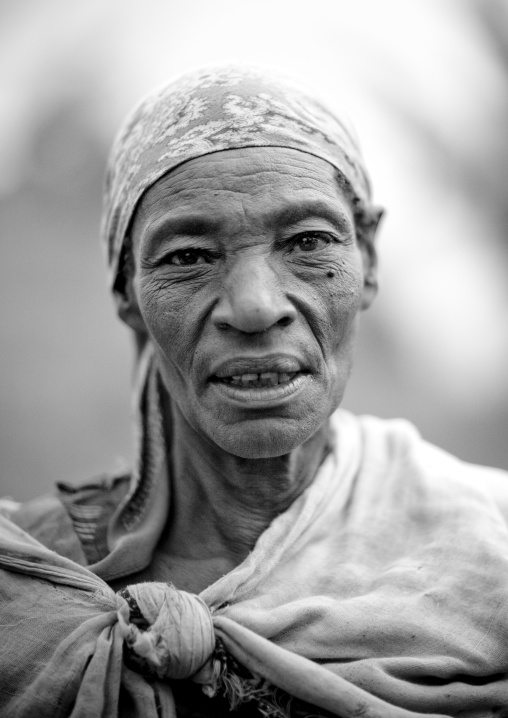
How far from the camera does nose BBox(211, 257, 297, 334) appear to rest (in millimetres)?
2373

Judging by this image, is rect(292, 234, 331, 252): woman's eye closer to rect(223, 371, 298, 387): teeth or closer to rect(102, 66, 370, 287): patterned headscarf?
rect(102, 66, 370, 287): patterned headscarf

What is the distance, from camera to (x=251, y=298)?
2381mm

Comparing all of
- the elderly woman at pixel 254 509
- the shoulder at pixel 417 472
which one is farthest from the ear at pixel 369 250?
the shoulder at pixel 417 472

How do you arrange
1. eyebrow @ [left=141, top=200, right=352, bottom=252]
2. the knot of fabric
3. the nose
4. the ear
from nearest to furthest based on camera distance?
the knot of fabric < the nose < eyebrow @ [left=141, top=200, right=352, bottom=252] < the ear

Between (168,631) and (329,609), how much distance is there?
19.4 inches

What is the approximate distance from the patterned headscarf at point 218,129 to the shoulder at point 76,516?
Result: 0.91 meters

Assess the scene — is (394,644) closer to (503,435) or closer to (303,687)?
(303,687)

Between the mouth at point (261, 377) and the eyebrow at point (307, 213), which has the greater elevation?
the eyebrow at point (307, 213)

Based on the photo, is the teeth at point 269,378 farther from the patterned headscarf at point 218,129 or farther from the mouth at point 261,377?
the patterned headscarf at point 218,129

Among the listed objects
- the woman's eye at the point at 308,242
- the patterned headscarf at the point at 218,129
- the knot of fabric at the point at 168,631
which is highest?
the patterned headscarf at the point at 218,129

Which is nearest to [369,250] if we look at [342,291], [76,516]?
[342,291]

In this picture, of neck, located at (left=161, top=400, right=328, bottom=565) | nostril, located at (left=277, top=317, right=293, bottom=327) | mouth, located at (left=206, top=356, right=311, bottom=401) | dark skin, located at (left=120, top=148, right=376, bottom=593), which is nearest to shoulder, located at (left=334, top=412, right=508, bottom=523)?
neck, located at (left=161, top=400, right=328, bottom=565)

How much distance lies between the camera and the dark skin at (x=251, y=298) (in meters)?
2.45

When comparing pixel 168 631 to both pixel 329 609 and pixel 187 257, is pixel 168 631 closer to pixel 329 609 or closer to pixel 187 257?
pixel 329 609
